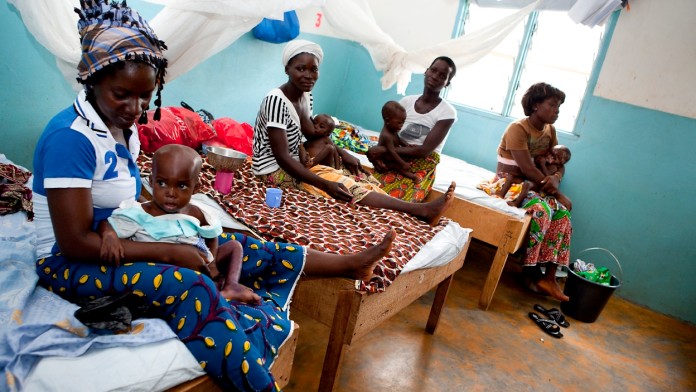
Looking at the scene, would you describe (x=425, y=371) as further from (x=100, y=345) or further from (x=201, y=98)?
(x=201, y=98)

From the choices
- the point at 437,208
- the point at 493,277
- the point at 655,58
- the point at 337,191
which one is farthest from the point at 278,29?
the point at 655,58

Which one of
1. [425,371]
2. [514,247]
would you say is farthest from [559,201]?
[425,371]

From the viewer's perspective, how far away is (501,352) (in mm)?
2771

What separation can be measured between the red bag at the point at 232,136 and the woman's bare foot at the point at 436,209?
135cm

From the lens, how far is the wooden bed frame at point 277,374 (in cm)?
116

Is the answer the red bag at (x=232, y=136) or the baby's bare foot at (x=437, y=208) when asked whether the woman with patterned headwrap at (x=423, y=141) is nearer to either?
the baby's bare foot at (x=437, y=208)

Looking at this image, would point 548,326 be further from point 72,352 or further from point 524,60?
point 72,352

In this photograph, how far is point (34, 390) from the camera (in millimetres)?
967

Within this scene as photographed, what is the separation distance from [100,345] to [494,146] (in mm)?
4303

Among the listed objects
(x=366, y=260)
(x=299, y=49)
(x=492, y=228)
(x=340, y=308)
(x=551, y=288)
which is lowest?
(x=551, y=288)

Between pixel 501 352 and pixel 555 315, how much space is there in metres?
0.90

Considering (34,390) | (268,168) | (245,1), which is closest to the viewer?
(34,390)

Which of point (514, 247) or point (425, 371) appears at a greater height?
point (514, 247)

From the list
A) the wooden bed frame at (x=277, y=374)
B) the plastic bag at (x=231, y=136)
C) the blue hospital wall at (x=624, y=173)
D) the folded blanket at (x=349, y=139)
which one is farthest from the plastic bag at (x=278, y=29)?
the wooden bed frame at (x=277, y=374)
